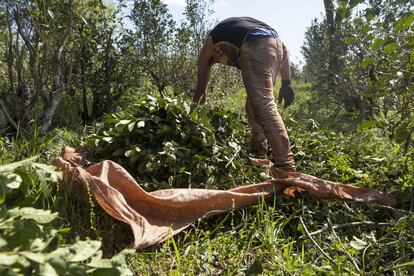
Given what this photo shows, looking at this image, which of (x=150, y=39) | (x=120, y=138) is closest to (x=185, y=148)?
(x=120, y=138)

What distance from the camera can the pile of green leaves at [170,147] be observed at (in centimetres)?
279

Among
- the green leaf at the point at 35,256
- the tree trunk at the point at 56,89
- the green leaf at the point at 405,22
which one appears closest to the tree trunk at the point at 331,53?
the tree trunk at the point at 56,89

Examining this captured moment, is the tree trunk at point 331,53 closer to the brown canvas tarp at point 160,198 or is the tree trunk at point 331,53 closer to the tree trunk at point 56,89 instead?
the tree trunk at point 56,89

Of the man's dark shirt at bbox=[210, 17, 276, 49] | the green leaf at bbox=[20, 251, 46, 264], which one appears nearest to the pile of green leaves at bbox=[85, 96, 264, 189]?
the man's dark shirt at bbox=[210, 17, 276, 49]

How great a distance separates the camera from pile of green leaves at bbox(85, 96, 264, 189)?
279cm

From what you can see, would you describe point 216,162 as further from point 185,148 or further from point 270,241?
point 270,241

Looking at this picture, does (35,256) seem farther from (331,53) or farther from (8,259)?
(331,53)

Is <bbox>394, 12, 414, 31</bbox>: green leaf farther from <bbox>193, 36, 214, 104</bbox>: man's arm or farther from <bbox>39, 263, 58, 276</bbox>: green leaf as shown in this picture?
<bbox>39, 263, 58, 276</bbox>: green leaf

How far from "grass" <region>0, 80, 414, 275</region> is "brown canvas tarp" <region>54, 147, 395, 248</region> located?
0.06 m

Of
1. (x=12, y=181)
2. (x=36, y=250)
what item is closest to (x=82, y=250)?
(x=36, y=250)

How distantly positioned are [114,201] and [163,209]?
0.28m

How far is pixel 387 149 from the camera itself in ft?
12.6

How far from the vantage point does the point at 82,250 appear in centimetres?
95

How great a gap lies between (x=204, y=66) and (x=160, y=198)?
1.64 metres
